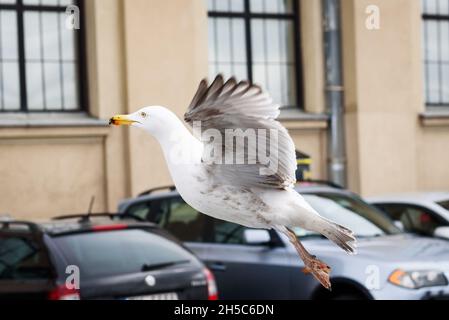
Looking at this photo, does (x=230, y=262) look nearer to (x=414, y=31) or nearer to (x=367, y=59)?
(x=367, y=59)

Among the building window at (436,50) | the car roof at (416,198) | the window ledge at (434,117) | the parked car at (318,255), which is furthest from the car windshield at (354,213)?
the building window at (436,50)

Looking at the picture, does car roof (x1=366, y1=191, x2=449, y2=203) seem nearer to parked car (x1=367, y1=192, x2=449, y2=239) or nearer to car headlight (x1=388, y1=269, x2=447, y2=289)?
parked car (x1=367, y1=192, x2=449, y2=239)

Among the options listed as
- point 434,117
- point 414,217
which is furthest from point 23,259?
point 434,117

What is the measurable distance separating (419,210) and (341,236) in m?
7.15

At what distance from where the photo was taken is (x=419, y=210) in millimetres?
8000

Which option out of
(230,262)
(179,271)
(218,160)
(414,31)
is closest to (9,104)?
(230,262)

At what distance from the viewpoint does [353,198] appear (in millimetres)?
6766

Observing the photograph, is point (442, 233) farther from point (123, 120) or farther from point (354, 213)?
point (123, 120)

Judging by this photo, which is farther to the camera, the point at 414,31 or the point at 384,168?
the point at 384,168

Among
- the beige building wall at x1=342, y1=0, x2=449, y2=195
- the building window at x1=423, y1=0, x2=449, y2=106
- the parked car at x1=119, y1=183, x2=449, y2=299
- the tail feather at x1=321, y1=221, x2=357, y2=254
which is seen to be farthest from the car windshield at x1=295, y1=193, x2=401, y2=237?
the building window at x1=423, y1=0, x2=449, y2=106

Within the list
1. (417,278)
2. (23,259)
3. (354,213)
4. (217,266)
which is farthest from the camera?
(217,266)

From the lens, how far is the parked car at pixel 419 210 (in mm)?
7762

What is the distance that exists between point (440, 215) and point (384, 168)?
490 centimetres

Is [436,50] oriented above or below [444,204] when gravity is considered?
above
